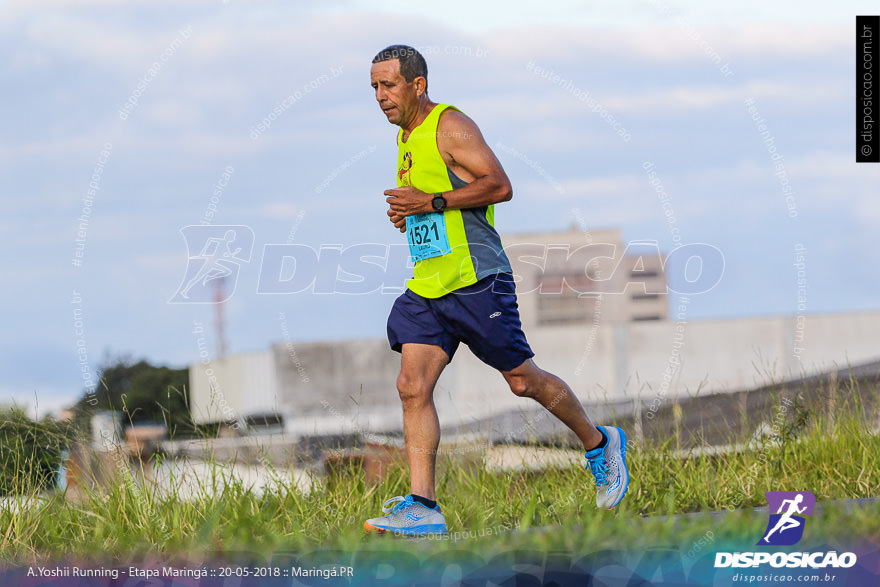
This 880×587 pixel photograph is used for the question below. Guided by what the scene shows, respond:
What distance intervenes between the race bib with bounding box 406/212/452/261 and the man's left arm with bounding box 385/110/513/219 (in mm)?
56

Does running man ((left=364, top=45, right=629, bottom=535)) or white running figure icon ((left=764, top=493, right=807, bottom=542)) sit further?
running man ((left=364, top=45, right=629, bottom=535))

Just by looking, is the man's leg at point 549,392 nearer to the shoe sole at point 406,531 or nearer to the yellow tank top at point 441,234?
the yellow tank top at point 441,234

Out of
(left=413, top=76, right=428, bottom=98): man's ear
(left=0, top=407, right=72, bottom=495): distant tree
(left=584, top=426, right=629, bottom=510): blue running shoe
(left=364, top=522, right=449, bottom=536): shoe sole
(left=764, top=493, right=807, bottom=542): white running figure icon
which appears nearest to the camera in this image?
(left=764, top=493, right=807, bottom=542): white running figure icon

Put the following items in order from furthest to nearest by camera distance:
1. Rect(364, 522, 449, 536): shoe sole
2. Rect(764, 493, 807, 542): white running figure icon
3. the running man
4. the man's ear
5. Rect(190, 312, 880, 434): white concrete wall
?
Rect(190, 312, 880, 434): white concrete wall, the man's ear, the running man, Rect(364, 522, 449, 536): shoe sole, Rect(764, 493, 807, 542): white running figure icon

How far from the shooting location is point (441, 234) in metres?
4.21

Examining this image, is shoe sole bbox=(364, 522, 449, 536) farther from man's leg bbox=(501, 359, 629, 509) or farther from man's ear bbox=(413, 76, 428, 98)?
man's ear bbox=(413, 76, 428, 98)

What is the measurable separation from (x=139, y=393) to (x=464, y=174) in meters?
11.0

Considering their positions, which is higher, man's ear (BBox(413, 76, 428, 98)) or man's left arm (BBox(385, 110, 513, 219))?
man's ear (BBox(413, 76, 428, 98))

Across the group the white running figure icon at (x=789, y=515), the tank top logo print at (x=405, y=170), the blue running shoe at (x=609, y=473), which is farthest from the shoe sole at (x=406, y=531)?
the tank top logo print at (x=405, y=170)

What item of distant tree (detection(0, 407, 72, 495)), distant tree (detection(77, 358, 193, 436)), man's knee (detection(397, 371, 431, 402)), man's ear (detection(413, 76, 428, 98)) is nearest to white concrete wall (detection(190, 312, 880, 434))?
distant tree (detection(77, 358, 193, 436))

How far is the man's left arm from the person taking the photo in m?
4.15

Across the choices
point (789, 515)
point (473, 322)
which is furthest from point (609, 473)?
point (473, 322)

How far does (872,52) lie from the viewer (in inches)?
253

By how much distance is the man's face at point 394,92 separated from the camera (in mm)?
4246
